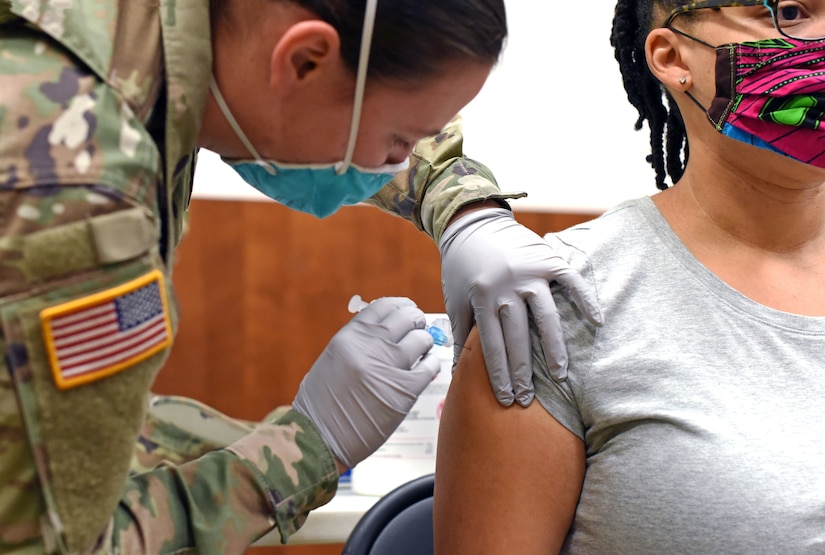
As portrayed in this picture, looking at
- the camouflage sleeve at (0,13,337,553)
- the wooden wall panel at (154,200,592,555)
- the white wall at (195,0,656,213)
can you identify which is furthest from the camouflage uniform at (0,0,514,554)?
the white wall at (195,0,656,213)

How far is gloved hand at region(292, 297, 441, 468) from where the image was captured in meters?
1.05

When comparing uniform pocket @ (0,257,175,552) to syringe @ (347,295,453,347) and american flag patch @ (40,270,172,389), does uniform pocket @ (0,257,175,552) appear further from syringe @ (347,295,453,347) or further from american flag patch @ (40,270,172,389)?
syringe @ (347,295,453,347)

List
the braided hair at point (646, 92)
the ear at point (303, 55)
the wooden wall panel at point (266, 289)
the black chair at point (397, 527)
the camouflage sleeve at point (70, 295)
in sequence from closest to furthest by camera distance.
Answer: the camouflage sleeve at point (70, 295)
the ear at point (303, 55)
the black chair at point (397, 527)
the braided hair at point (646, 92)
the wooden wall panel at point (266, 289)

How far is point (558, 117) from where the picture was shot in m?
2.86

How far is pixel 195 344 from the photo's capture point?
8.12 ft

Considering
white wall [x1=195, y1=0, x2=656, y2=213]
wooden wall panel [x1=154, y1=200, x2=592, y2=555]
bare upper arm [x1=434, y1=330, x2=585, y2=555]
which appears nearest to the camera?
bare upper arm [x1=434, y1=330, x2=585, y2=555]

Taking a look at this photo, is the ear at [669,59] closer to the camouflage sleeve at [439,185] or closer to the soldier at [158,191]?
the camouflage sleeve at [439,185]

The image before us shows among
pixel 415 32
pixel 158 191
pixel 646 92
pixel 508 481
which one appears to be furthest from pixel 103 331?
pixel 646 92

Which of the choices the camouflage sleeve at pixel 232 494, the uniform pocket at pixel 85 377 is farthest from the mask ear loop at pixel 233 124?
the camouflage sleeve at pixel 232 494

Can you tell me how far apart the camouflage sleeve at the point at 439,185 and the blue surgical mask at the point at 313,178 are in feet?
0.94

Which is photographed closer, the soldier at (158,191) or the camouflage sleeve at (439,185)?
the soldier at (158,191)

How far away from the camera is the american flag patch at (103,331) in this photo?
71cm

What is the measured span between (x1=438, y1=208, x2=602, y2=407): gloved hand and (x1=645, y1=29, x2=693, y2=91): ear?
360mm

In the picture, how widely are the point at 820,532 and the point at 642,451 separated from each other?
24 cm
